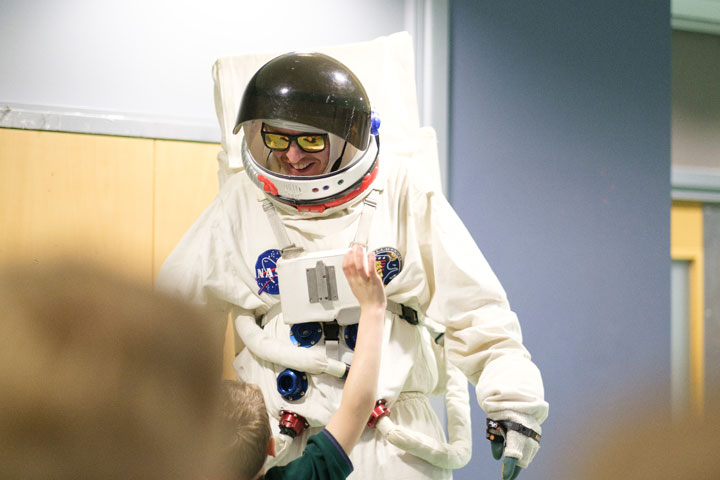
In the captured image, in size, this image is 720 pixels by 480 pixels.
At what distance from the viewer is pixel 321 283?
1.62m

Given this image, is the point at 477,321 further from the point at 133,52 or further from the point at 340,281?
the point at 133,52

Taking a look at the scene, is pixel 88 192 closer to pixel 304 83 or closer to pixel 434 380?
pixel 304 83

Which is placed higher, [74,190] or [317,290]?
[74,190]

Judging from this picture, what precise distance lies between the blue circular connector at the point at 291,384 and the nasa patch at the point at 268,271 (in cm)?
19

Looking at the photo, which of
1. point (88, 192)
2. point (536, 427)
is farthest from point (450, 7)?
point (536, 427)

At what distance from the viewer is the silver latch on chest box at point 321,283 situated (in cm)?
162

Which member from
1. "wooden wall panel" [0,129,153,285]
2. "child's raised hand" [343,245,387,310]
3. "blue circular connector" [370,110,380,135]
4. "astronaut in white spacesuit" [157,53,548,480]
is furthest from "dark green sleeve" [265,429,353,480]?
"wooden wall panel" [0,129,153,285]

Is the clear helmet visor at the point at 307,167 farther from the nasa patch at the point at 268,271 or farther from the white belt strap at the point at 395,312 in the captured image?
the white belt strap at the point at 395,312

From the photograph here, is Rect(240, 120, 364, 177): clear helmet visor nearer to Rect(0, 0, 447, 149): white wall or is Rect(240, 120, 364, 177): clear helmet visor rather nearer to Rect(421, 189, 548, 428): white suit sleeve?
Rect(421, 189, 548, 428): white suit sleeve

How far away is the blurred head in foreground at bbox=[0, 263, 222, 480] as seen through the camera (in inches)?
24.0

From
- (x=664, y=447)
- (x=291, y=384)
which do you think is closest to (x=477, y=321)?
(x=291, y=384)

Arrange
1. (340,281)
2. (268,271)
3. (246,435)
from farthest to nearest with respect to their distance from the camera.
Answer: (268,271), (340,281), (246,435)

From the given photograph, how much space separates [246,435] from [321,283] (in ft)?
1.80

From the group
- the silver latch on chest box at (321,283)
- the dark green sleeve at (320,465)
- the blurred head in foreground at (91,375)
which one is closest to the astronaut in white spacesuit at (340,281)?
the silver latch on chest box at (321,283)
